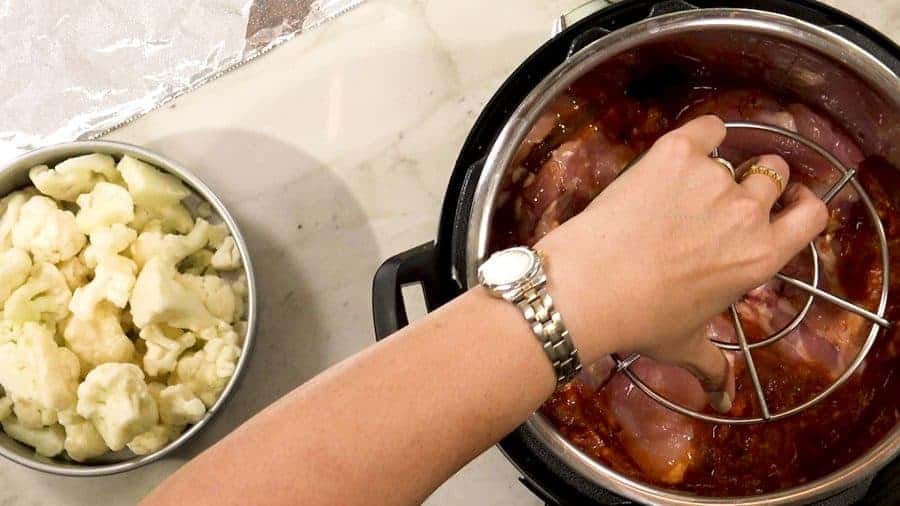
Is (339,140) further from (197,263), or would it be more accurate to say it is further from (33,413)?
(33,413)

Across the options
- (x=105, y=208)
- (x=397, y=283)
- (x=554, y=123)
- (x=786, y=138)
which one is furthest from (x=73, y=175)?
(x=786, y=138)

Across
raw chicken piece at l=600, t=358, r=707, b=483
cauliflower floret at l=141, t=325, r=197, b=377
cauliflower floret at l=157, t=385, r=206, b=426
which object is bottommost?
raw chicken piece at l=600, t=358, r=707, b=483

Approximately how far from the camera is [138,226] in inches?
30.4

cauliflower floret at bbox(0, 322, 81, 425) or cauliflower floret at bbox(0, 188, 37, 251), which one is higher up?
cauliflower floret at bbox(0, 188, 37, 251)

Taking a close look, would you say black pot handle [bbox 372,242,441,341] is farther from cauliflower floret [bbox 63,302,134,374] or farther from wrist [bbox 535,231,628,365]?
cauliflower floret [bbox 63,302,134,374]

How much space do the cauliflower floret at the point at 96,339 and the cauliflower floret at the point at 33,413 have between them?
5 cm

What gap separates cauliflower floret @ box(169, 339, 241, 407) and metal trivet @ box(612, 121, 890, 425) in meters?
0.37

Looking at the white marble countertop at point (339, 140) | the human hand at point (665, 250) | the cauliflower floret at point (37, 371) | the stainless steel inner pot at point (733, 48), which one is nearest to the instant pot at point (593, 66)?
the stainless steel inner pot at point (733, 48)

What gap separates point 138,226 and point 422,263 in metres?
0.32

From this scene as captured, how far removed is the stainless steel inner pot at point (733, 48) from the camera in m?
0.59

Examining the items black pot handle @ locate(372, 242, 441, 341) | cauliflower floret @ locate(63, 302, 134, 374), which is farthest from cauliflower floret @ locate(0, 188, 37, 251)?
black pot handle @ locate(372, 242, 441, 341)

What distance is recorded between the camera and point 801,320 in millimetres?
699

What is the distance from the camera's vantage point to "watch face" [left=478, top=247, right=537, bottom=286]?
48 centimetres

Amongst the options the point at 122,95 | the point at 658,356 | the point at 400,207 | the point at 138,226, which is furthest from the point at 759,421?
the point at 122,95
